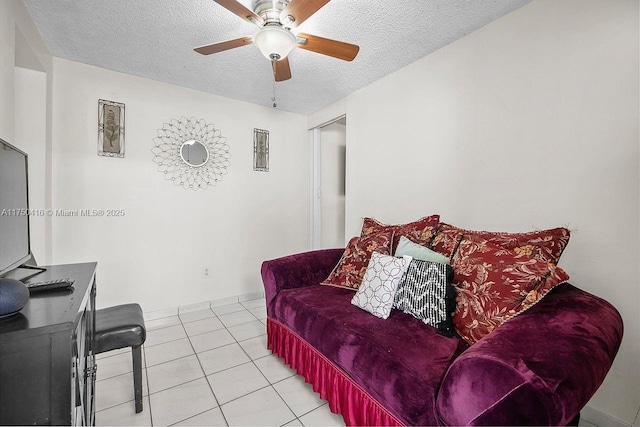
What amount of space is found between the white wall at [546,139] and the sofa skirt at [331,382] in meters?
1.25

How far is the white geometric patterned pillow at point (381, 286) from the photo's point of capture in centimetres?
152

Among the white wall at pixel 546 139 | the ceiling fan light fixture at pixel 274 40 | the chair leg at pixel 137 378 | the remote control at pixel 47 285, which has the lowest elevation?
the chair leg at pixel 137 378

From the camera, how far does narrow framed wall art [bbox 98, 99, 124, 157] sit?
249 centimetres

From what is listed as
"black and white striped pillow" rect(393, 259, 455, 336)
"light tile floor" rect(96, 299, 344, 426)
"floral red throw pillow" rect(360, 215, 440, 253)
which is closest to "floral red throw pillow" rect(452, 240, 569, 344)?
"black and white striped pillow" rect(393, 259, 455, 336)

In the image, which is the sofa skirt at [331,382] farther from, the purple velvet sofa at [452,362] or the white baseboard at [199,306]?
the white baseboard at [199,306]

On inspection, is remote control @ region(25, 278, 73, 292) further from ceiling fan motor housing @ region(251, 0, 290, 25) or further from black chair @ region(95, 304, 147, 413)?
ceiling fan motor housing @ region(251, 0, 290, 25)

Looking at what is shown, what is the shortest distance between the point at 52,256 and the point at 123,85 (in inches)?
64.7

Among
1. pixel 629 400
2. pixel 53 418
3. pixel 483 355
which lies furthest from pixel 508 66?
pixel 53 418

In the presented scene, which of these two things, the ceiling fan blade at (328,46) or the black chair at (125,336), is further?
the ceiling fan blade at (328,46)

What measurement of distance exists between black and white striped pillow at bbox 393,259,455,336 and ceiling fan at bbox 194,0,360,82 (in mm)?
1385

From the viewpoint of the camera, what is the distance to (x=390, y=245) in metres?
1.95

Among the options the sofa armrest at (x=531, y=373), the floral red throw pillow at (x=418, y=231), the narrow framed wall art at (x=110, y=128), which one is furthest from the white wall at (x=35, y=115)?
the sofa armrest at (x=531, y=373)

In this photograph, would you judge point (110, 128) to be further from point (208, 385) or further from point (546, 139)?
point (546, 139)

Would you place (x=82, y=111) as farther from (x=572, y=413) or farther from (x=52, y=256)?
(x=572, y=413)
